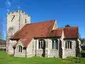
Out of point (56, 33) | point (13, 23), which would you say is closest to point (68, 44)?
point (56, 33)

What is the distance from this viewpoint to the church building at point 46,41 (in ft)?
129

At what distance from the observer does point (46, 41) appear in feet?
136

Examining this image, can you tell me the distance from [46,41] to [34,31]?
19.3 ft

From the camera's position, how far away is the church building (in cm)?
3941

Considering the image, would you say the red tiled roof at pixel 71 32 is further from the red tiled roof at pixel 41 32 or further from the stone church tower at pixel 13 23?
the stone church tower at pixel 13 23

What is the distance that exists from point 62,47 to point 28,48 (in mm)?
9018

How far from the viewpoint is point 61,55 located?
39.1 m

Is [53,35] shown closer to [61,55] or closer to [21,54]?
[61,55]

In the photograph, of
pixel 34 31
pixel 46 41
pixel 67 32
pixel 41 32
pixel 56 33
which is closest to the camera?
pixel 56 33

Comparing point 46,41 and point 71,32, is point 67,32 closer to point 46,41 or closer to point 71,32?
point 71,32

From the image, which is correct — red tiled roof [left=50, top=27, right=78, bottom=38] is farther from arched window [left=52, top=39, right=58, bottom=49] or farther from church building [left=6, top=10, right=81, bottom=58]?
arched window [left=52, top=39, right=58, bottom=49]

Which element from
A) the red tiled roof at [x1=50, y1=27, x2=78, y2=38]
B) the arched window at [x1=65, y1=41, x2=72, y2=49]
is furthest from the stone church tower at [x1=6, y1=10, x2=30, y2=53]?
the arched window at [x1=65, y1=41, x2=72, y2=49]

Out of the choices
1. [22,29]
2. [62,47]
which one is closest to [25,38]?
[22,29]

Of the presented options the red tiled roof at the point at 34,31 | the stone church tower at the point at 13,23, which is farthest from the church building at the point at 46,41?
the stone church tower at the point at 13,23
